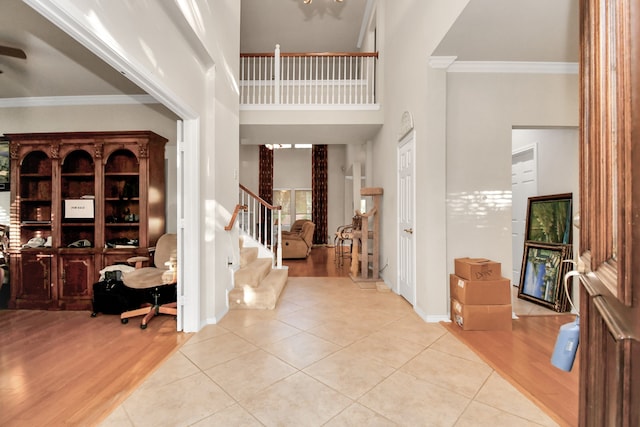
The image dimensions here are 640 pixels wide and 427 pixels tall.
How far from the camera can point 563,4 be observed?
2115 millimetres

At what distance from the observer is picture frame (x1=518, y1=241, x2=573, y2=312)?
337cm

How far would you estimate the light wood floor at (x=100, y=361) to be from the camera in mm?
1710

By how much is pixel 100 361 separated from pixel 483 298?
3.43m

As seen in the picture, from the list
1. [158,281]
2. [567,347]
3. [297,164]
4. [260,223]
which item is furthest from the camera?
[297,164]

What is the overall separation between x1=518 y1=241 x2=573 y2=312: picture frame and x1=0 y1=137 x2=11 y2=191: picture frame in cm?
738

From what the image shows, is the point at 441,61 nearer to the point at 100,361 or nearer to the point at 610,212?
the point at 610,212

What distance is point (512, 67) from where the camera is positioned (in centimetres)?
305

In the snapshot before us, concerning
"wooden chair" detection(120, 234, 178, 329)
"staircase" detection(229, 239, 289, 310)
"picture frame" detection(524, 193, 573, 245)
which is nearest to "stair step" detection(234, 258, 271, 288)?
"staircase" detection(229, 239, 289, 310)

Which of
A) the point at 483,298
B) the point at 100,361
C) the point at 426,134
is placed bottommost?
the point at 100,361

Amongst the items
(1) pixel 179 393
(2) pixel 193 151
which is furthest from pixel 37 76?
(1) pixel 179 393

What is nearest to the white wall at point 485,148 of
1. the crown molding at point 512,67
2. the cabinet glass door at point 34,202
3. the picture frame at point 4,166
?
the crown molding at point 512,67

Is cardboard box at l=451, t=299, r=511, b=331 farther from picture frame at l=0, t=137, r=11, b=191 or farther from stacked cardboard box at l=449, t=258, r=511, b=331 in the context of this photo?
picture frame at l=0, t=137, r=11, b=191

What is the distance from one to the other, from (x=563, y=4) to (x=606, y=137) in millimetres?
2196

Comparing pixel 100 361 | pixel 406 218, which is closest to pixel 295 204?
pixel 406 218
